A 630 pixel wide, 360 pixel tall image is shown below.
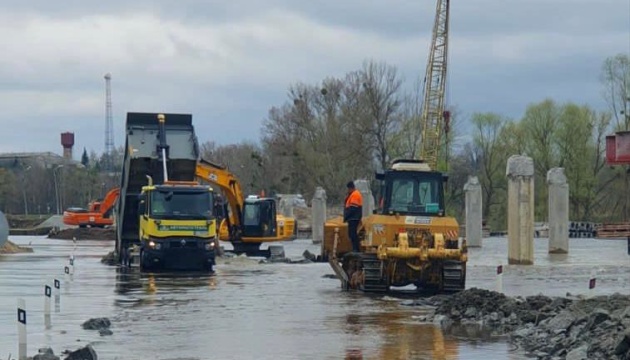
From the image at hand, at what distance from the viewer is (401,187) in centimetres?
2780

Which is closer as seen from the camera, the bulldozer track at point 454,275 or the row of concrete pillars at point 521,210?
the bulldozer track at point 454,275

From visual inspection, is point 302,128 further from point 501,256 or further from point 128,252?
point 128,252

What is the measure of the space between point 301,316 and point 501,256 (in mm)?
29850

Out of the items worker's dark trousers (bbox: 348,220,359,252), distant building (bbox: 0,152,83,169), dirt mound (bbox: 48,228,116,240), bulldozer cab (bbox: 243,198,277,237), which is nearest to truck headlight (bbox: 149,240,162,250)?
worker's dark trousers (bbox: 348,220,359,252)

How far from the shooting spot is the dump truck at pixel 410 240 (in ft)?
87.6

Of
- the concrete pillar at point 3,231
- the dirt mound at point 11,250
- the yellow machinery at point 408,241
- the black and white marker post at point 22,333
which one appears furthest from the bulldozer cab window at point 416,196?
the dirt mound at point 11,250

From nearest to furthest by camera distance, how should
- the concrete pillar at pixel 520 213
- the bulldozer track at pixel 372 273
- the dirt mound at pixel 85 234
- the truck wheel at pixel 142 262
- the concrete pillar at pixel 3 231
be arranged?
1. the concrete pillar at pixel 3 231
2. the bulldozer track at pixel 372 273
3. the truck wheel at pixel 142 262
4. the concrete pillar at pixel 520 213
5. the dirt mound at pixel 85 234

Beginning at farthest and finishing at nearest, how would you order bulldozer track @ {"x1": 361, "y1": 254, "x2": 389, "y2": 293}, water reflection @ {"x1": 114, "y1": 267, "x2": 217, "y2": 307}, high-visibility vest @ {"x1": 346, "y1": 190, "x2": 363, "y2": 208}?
high-visibility vest @ {"x1": 346, "y1": 190, "x2": 363, "y2": 208} < bulldozer track @ {"x1": 361, "y1": 254, "x2": 389, "y2": 293} < water reflection @ {"x1": 114, "y1": 267, "x2": 217, "y2": 307}

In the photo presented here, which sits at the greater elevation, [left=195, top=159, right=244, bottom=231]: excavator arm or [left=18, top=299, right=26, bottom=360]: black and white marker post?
[left=195, top=159, right=244, bottom=231]: excavator arm

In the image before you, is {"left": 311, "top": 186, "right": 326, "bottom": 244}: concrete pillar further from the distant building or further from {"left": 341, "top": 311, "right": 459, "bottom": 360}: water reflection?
the distant building

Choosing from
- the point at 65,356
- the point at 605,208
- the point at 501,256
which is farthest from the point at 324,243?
the point at 605,208

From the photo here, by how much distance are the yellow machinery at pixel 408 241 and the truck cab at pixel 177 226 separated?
7.76m

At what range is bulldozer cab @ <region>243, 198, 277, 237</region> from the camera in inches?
2109

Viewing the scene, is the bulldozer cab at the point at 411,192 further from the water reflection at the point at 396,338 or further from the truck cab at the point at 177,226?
the truck cab at the point at 177,226
